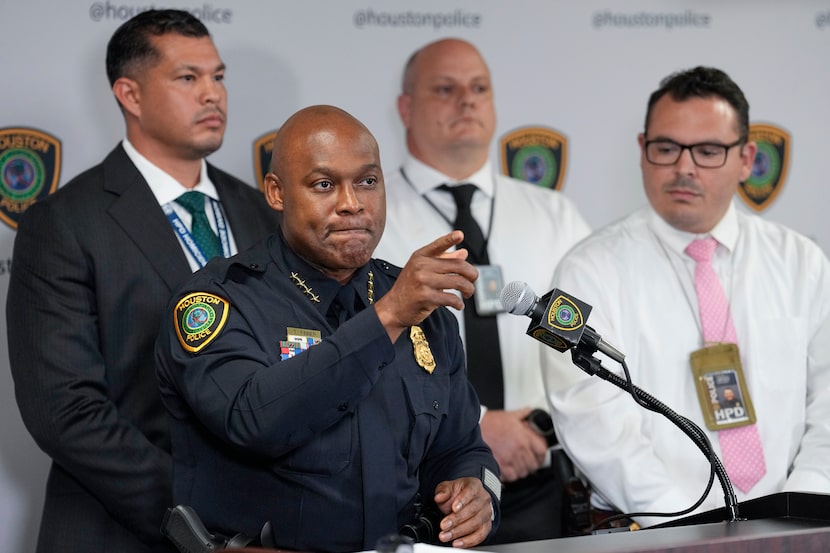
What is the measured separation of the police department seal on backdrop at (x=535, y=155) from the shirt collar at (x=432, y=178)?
1.27 feet

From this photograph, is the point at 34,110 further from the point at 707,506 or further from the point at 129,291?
the point at 707,506

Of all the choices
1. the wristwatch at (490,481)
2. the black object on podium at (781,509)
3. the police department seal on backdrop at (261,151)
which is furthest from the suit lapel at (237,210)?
the black object on podium at (781,509)

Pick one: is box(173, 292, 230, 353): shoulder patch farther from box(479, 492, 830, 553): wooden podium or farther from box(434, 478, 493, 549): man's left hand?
box(479, 492, 830, 553): wooden podium

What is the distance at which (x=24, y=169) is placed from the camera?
3.73m

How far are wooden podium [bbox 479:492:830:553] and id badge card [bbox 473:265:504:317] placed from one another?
1619 millimetres

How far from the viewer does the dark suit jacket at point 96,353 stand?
2863 mm

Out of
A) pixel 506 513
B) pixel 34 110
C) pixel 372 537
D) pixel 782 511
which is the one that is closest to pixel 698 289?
pixel 506 513

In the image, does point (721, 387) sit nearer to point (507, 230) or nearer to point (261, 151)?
point (507, 230)

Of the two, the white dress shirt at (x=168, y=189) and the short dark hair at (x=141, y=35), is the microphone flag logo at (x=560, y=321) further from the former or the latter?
the short dark hair at (x=141, y=35)

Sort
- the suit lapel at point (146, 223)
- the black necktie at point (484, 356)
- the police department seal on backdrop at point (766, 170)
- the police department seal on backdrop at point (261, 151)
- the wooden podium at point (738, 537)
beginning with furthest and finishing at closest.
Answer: the police department seal on backdrop at point (766, 170) < the police department seal on backdrop at point (261, 151) < the black necktie at point (484, 356) < the suit lapel at point (146, 223) < the wooden podium at point (738, 537)

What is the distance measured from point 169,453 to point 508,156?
200 centimetres

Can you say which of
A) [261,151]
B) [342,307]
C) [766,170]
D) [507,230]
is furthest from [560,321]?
[766,170]

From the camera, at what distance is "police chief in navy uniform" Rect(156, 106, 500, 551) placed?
200 centimetres

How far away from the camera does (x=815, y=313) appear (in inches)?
135
